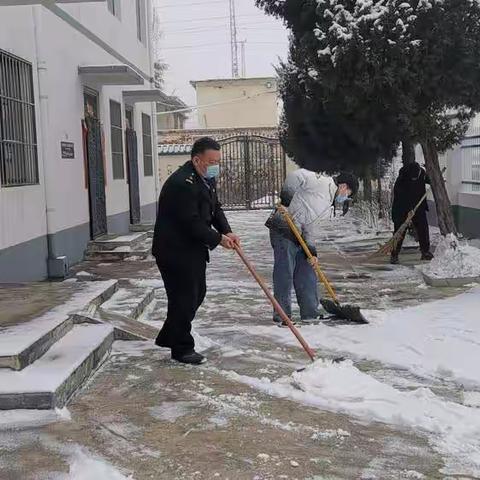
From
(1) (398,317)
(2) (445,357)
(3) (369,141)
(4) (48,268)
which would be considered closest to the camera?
(2) (445,357)

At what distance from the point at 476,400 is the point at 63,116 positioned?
7.47 metres

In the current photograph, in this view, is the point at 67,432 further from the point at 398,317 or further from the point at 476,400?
the point at 398,317

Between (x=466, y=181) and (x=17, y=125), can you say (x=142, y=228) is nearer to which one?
(x=17, y=125)

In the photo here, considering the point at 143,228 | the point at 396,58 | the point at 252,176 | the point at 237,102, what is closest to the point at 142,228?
the point at 143,228

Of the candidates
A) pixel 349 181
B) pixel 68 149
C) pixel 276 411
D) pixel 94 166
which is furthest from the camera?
pixel 94 166

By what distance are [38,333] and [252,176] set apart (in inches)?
789

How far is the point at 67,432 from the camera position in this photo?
3820 mm

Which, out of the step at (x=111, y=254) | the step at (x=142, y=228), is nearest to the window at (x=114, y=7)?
the step at (x=142, y=228)

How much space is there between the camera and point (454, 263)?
875 centimetres

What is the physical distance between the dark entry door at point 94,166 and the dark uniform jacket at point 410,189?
16.4 feet

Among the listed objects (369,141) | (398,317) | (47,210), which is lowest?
(398,317)

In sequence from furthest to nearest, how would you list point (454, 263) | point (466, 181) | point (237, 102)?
point (237, 102), point (466, 181), point (454, 263)

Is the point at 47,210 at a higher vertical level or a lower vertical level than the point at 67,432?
higher

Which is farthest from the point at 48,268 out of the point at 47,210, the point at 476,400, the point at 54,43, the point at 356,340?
the point at 476,400
